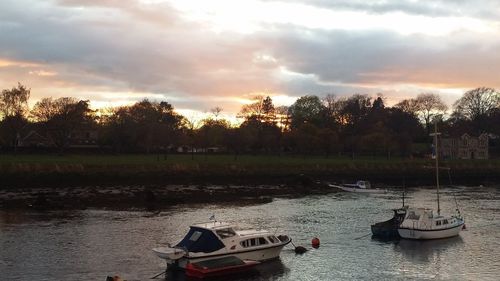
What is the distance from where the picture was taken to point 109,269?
3728 centimetres

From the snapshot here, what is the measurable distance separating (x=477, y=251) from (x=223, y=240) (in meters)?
21.7

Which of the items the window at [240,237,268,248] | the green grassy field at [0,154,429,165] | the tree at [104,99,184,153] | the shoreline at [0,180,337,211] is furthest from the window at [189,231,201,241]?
the tree at [104,99,184,153]

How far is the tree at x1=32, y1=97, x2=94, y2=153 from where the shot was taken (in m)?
126

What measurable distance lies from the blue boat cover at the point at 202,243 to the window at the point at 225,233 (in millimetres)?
568

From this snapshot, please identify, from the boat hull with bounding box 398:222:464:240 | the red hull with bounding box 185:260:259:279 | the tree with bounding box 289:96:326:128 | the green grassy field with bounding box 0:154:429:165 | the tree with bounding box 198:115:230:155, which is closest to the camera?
the red hull with bounding box 185:260:259:279

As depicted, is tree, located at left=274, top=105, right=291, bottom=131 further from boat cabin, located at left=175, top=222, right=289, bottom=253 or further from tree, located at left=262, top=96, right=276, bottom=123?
boat cabin, located at left=175, top=222, right=289, bottom=253

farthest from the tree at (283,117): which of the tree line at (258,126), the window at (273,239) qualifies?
the window at (273,239)

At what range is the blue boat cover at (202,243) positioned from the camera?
3788 centimetres

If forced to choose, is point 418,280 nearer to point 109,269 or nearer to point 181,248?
point 181,248

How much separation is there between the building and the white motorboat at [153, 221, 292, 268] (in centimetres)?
14810

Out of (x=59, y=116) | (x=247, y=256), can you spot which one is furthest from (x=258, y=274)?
(x=59, y=116)

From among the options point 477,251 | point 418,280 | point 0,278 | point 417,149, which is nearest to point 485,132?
point 417,149

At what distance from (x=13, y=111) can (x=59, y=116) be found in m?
11.4

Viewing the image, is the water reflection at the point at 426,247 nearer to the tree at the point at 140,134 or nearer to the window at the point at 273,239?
Result: the window at the point at 273,239
